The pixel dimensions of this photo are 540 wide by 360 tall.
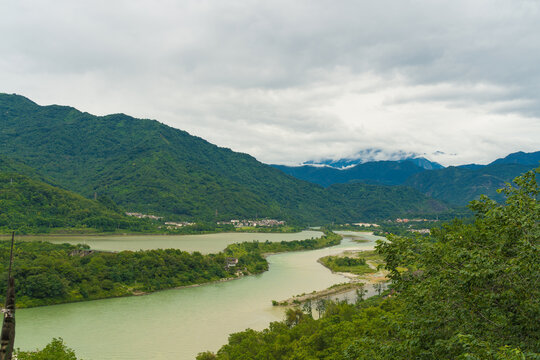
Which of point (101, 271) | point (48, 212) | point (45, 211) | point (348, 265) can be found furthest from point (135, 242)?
point (348, 265)

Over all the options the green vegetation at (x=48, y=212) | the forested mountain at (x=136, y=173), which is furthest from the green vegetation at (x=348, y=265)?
the forested mountain at (x=136, y=173)

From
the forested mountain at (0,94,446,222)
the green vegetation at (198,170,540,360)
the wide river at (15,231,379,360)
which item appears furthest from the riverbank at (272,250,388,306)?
the forested mountain at (0,94,446,222)

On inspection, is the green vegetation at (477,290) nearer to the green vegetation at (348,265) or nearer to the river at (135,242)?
the green vegetation at (348,265)

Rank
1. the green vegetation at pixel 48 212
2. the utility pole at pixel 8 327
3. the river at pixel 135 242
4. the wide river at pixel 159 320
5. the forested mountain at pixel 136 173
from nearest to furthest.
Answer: the utility pole at pixel 8 327
the wide river at pixel 159 320
the river at pixel 135 242
the green vegetation at pixel 48 212
the forested mountain at pixel 136 173

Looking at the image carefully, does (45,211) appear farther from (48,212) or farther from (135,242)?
(135,242)

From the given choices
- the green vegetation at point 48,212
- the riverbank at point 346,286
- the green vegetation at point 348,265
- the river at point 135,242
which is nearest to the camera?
the riverbank at point 346,286

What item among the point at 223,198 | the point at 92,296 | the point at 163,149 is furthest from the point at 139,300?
the point at 163,149

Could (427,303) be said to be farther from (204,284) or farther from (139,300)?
(204,284)
